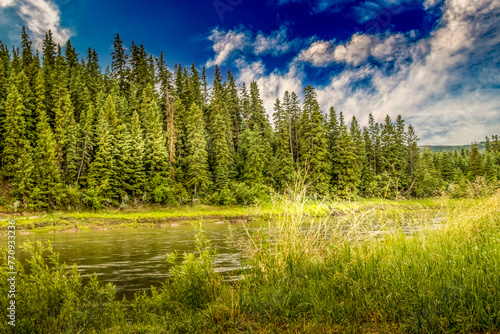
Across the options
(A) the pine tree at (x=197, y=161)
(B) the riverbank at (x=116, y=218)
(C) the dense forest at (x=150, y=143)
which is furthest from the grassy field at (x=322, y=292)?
(A) the pine tree at (x=197, y=161)

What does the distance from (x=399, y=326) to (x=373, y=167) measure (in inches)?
2685

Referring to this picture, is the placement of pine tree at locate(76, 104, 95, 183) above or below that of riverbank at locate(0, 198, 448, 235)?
above

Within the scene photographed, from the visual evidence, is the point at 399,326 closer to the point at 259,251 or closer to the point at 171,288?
the point at 259,251

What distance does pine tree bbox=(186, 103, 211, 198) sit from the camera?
1777 inches

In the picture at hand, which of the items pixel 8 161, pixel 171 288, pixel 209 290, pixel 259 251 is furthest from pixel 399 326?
pixel 8 161

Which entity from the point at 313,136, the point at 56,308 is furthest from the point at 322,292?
the point at 313,136

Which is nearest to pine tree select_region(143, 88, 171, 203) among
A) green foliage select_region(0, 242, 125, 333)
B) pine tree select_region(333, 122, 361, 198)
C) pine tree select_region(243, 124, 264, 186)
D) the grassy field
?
pine tree select_region(243, 124, 264, 186)

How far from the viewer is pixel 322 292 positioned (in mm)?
4219

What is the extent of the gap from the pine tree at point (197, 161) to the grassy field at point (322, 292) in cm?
3946

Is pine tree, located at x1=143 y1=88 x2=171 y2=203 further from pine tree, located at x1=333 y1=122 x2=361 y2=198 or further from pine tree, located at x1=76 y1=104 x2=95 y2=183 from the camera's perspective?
pine tree, located at x1=333 y1=122 x2=361 y2=198

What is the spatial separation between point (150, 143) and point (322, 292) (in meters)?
43.2

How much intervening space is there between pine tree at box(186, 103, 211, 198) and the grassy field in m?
39.5

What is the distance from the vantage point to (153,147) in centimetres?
4359

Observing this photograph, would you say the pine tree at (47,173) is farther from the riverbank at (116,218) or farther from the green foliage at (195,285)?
the green foliage at (195,285)
